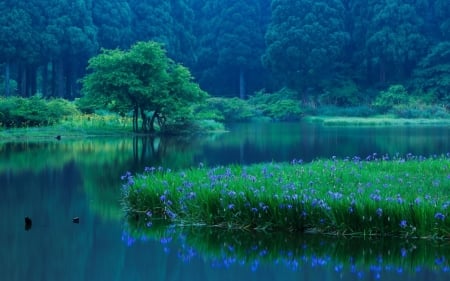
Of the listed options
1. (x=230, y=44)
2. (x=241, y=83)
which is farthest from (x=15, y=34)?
(x=241, y=83)

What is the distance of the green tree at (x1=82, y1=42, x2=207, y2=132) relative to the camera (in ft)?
106

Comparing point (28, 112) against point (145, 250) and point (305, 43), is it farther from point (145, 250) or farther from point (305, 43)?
point (305, 43)

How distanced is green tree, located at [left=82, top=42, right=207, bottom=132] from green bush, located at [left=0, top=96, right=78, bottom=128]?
6.18ft

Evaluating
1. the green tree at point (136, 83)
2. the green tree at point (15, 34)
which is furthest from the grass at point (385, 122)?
the green tree at point (15, 34)

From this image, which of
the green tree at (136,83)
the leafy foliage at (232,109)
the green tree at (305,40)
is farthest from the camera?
the green tree at (305,40)

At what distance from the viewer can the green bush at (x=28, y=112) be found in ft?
105

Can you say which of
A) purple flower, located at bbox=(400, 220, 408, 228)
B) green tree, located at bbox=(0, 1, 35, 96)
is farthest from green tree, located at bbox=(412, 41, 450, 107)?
purple flower, located at bbox=(400, 220, 408, 228)

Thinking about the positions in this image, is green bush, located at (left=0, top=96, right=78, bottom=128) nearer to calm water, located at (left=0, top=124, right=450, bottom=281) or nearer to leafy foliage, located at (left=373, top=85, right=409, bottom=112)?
calm water, located at (left=0, top=124, right=450, bottom=281)

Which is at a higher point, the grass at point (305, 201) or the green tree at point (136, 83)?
the green tree at point (136, 83)

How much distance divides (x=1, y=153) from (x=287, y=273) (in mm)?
17072

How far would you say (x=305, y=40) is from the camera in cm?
5856

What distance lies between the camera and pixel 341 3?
60.8 m

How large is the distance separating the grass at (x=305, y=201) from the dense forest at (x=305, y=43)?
1519 inches

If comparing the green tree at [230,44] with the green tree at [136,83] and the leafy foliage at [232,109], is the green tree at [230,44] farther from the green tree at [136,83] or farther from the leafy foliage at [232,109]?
the green tree at [136,83]
